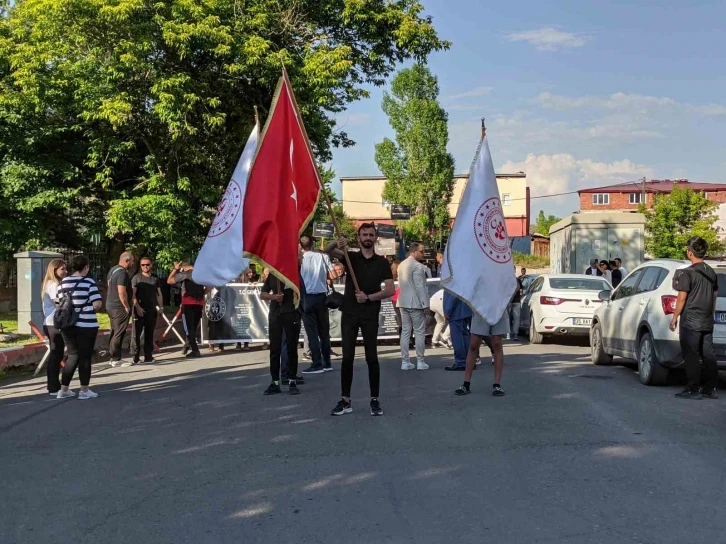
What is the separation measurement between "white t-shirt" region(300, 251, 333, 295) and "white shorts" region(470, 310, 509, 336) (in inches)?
113

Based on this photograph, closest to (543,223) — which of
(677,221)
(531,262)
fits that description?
(531,262)

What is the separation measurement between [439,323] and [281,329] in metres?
6.21

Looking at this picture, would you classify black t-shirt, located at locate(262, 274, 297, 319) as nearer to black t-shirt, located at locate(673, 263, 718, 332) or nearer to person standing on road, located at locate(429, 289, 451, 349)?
black t-shirt, located at locate(673, 263, 718, 332)

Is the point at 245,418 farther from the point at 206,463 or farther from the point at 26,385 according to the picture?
the point at 26,385

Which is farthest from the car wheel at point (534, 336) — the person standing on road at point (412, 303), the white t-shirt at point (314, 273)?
the white t-shirt at point (314, 273)

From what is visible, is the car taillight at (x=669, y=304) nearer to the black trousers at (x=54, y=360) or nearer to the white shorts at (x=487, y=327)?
the white shorts at (x=487, y=327)

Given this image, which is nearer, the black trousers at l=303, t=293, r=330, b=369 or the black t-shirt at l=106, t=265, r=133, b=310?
A: the black trousers at l=303, t=293, r=330, b=369

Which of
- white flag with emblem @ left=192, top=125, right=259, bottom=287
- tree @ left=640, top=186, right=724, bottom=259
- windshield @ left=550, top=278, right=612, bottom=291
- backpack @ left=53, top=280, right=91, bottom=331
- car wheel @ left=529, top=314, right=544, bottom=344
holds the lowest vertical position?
car wheel @ left=529, top=314, right=544, bottom=344

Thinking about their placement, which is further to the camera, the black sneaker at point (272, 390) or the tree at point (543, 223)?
the tree at point (543, 223)

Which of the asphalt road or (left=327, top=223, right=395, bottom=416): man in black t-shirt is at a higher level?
(left=327, top=223, right=395, bottom=416): man in black t-shirt

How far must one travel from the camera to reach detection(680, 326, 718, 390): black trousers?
9297 millimetres

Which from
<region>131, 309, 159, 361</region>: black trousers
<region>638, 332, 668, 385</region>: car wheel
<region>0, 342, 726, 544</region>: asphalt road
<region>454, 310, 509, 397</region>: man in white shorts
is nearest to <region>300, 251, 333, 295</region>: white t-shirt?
<region>0, 342, 726, 544</region>: asphalt road

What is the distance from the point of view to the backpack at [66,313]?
9.70 m

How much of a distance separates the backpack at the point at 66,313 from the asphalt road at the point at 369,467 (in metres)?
0.94
